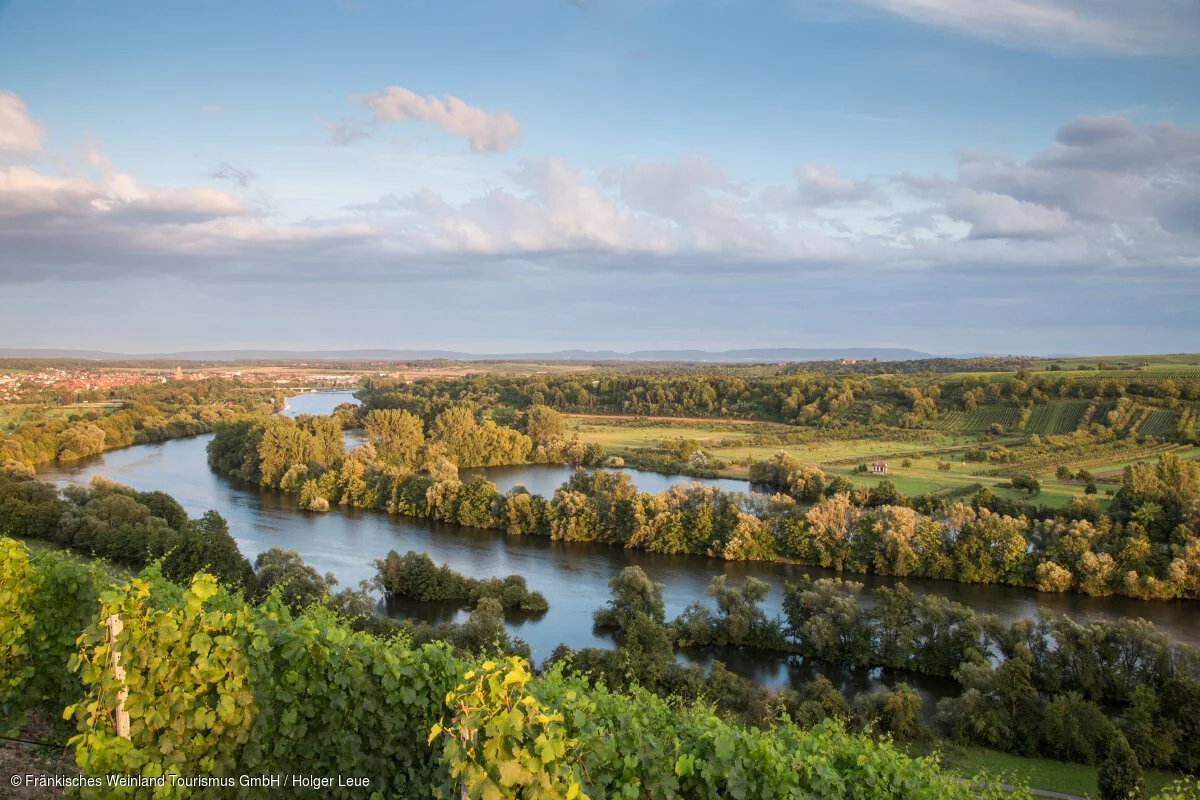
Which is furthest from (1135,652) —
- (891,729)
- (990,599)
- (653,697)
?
(653,697)

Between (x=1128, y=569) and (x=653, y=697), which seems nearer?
(x=653, y=697)

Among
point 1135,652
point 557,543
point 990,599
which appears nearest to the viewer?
point 1135,652

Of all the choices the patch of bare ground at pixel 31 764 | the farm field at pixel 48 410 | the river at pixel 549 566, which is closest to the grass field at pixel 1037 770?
the river at pixel 549 566

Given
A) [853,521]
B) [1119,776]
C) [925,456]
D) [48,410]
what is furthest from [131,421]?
[1119,776]

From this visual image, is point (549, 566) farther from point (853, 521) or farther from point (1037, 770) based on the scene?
point (1037, 770)

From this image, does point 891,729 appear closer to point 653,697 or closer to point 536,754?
point 653,697

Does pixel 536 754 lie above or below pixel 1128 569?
above
